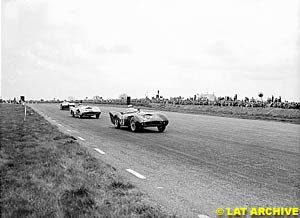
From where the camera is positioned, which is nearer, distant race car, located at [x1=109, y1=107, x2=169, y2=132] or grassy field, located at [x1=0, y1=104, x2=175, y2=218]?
grassy field, located at [x1=0, y1=104, x2=175, y2=218]

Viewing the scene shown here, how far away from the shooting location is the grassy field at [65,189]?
15.5ft

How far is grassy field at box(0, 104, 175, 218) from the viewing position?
4.71 meters

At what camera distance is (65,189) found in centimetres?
578

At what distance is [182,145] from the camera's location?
11539mm

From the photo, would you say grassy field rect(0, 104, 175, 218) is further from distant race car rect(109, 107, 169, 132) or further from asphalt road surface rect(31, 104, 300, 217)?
distant race car rect(109, 107, 169, 132)

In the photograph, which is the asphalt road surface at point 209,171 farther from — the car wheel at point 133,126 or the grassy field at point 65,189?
the car wheel at point 133,126

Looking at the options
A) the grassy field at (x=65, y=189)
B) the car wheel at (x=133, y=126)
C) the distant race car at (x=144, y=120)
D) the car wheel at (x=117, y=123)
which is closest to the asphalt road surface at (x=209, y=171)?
the grassy field at (x=65, y=189)

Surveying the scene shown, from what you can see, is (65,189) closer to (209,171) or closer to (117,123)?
(209,171)

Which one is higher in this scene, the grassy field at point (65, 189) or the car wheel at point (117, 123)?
the car wheel at point (117, 123)

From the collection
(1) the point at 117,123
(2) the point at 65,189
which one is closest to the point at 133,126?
(1) the point at 117,123

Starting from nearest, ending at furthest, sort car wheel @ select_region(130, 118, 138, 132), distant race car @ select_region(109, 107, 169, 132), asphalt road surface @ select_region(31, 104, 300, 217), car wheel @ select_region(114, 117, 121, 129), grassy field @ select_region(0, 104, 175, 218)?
grassy field @ select_region(0, 104, 175, 218)
asphalt road surface @ select_region(31, 104, 300, 217)
distant race car @ select_region(109, 107, 169, 132)
car wheel @ select_region(130, 118, 138, 132)
car wheel @ select_region(114, 117, 121, 129)

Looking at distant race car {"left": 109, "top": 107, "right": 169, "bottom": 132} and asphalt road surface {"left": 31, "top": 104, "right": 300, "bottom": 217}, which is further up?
distant race car {"left": 109, "top": 107, "right": 169, "bottom": 132}

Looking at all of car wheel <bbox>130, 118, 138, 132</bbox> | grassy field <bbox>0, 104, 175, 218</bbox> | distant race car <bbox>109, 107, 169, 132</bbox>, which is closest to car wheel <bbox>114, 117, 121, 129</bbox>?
distant race car <bbox>109, 107, 169, 132</bbox>

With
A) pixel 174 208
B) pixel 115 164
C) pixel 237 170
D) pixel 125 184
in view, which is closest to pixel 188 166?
pixel 237 170
